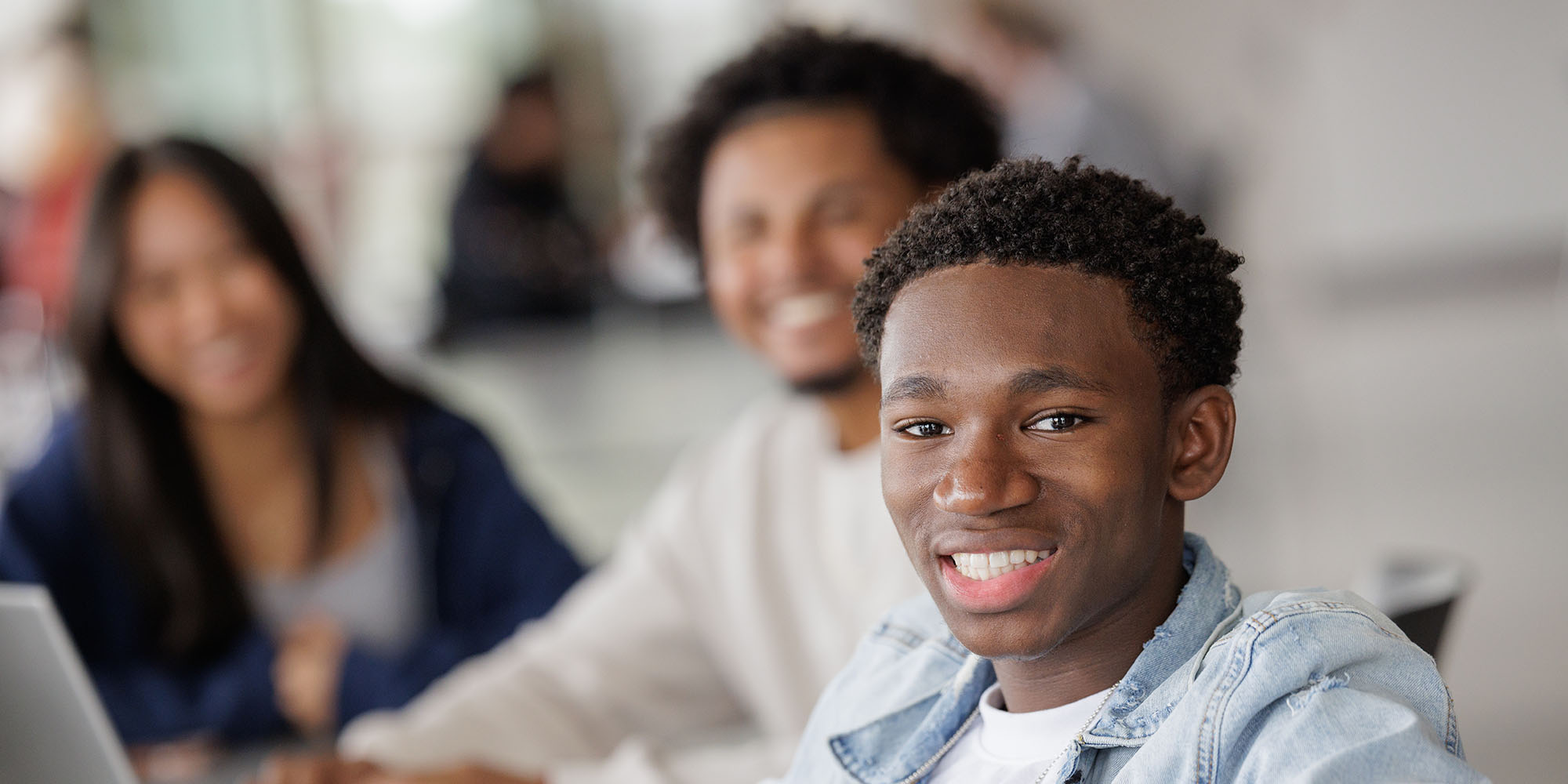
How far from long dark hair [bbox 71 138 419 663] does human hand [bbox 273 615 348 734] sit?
7.2 inches

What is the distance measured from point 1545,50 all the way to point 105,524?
483 centimetres

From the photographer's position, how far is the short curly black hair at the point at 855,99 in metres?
1.56

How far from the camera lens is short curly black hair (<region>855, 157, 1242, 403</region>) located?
2.65 feet

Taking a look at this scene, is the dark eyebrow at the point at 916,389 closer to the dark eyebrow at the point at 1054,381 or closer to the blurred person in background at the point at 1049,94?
the dark eyebrow at the point at 1054,381

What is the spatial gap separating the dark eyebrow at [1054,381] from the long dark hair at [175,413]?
4.89ft

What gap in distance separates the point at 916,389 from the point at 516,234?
4.77 metres

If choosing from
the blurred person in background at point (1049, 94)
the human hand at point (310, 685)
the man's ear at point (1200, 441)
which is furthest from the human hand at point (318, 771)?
the blurred person in background at point (1049, 94)

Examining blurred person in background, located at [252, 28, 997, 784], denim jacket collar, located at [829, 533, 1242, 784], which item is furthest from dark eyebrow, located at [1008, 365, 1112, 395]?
blurred person in background, located at [252, 28, 997, 784]

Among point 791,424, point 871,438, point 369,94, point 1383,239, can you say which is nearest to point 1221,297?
point 871,438

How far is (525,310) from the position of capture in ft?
18.0

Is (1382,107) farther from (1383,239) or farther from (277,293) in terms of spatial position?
(277,293)

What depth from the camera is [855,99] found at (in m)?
1.57

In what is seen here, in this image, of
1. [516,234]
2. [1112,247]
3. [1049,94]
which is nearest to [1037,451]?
[1112,247]

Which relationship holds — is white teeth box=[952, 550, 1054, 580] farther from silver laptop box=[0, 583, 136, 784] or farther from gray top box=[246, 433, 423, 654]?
gray top box=[246, 433, 423, 654]
